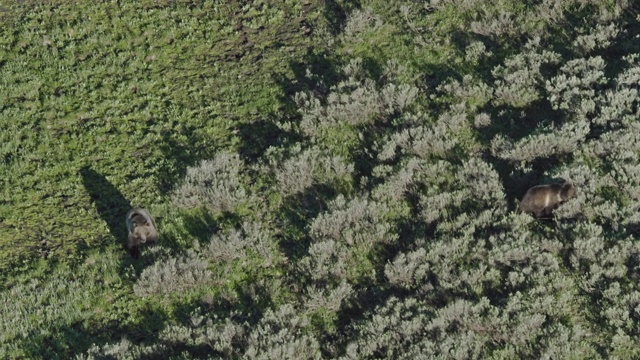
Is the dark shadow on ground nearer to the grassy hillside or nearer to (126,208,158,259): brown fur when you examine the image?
the grassy hillside

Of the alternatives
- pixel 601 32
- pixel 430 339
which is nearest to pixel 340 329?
pixel 430 339

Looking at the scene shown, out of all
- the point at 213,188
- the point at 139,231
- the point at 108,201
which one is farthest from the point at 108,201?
the point at 213,188

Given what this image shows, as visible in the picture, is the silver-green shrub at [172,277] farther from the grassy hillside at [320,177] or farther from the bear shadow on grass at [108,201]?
the bear shadow on grass at [108,201]

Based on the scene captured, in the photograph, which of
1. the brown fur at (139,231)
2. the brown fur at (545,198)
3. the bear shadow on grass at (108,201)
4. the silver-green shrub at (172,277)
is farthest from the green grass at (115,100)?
the brown fur at (545,198)

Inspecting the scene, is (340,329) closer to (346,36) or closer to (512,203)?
(512,203)

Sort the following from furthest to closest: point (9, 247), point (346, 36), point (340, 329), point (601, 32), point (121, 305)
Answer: point (346, 36), point (601, 32), point (9, 247), point (121, 305), point (340, 329)

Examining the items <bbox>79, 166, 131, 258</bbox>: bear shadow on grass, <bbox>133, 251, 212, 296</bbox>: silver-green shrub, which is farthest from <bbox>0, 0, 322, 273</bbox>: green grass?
<bbox>133, 251, 212, 296</bbox>: silver-green shrub
